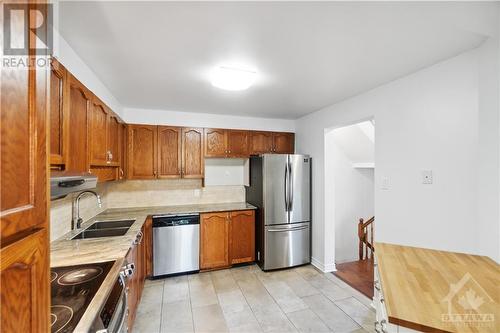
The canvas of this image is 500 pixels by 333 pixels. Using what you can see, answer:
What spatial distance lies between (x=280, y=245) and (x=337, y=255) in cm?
209

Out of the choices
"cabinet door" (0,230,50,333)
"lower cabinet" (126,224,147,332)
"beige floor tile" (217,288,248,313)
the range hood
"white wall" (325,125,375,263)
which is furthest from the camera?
"white wall" (325,125,375,263)

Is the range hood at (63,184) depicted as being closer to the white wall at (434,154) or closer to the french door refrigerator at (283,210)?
the french door refrigerator at (283,210)

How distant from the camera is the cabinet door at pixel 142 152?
3260mm

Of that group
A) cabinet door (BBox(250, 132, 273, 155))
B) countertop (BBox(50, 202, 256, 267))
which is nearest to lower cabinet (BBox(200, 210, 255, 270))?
countertop (BBox(50, 202, 256, 267))

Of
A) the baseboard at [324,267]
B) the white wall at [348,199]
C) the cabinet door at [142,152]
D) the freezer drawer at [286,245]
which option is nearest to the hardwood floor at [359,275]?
the baseboard at [324,267]

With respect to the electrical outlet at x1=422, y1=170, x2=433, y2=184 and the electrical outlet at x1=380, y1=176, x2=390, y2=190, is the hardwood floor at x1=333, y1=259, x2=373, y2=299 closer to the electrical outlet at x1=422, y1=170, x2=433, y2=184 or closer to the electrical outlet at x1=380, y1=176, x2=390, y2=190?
the electrical outlet at x1=380, y1=176, x2=390, y2=190

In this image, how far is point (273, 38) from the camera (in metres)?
1.54

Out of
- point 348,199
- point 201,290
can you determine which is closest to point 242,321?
point 201,290

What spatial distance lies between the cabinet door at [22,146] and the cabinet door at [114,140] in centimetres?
194

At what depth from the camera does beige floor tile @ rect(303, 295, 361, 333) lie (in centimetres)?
217

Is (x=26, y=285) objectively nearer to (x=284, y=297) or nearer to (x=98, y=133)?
(x=98, y=133)

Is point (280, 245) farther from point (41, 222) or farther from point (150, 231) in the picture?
point (41, 222)

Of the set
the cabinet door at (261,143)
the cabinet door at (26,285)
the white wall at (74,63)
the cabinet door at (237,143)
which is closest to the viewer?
the cabinet door at (26,285)

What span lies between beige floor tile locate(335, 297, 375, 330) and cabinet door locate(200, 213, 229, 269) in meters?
1.61
